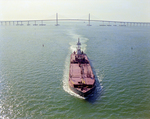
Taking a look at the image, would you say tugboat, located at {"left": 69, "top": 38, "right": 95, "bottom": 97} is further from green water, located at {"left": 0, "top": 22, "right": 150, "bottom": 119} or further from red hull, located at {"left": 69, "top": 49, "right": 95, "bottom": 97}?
green water, located at {"left": 0, "top": 22, "right": 150, "bottom": 119}

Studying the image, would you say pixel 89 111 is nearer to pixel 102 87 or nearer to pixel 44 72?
pixel 102 87

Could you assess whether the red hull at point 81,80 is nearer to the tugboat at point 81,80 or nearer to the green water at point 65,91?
the tugboat at point 81,80

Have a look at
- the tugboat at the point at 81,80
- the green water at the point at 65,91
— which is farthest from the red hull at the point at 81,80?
the green water at the point at 65,91

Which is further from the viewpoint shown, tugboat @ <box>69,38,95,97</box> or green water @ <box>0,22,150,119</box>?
tugboat @ <box>69,38,95,97</box>

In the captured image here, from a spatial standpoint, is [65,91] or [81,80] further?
[81,80]

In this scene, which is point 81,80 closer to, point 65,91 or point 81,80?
point 81,80

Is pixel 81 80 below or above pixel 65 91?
above

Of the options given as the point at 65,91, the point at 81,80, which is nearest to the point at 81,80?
the point at 81,80

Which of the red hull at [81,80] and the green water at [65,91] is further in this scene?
the red hull at [81,80]

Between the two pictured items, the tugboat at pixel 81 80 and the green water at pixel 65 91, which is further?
the tugboat at pixel 81 80

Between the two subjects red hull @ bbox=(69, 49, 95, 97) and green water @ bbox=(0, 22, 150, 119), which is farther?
red hull @ bbox=(69, 49, 95, 97)

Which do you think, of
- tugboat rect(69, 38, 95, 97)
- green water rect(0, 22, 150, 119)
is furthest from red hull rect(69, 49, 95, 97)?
green water rect(0, 22, 150, 119)
